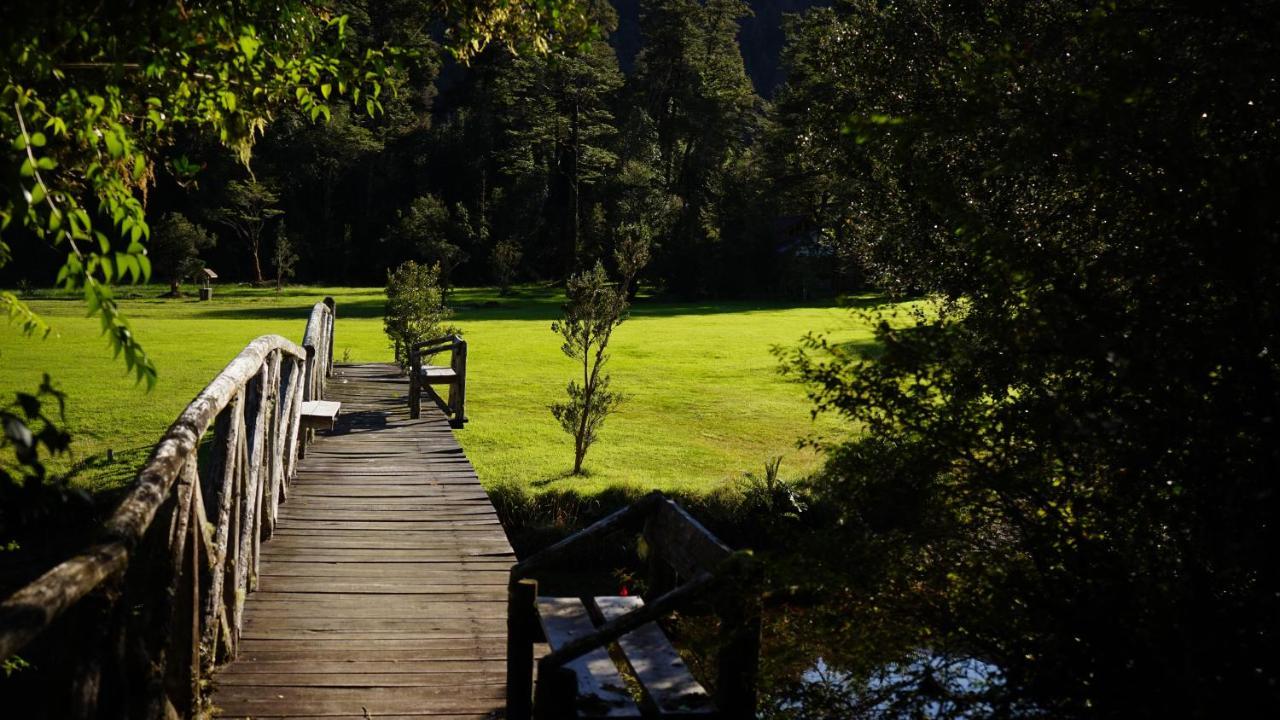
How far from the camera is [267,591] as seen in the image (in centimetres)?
662

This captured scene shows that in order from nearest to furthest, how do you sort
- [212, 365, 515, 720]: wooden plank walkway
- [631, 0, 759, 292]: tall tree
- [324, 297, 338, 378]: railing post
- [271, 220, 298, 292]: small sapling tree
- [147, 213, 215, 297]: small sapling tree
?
1. [212, 365, 515, 720]: wooden plank walkway
2. [324, 297, 338, 378]: railing post
3. [147, 213, 215, 297]: small sapling tree
4. [271, 220, 298, 292]: small sapling tree
5. [631, 0, 759, 292]: tall tree

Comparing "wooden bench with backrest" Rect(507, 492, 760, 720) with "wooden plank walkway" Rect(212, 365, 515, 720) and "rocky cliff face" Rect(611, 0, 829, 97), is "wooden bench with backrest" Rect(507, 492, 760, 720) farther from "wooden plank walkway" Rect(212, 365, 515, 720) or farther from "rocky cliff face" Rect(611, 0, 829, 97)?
"rocky cliff face" Rect(611, 0, 829, 97)

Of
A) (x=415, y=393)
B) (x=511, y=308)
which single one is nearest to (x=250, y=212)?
(x=511, y=308)

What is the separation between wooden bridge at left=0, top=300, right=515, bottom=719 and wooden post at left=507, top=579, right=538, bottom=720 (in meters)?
0.62

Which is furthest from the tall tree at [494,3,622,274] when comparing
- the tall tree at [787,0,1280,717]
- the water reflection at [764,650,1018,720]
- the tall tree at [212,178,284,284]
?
the water reflection at [764,650,1018,720]

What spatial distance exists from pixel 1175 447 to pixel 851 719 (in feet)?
4.53

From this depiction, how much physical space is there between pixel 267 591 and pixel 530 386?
1829 cm

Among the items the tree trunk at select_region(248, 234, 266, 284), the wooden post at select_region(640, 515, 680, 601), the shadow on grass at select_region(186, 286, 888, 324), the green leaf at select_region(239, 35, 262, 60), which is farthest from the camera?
the tree trunk at select_region(248, 234, 266, 284)

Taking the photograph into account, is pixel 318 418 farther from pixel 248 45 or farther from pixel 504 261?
pixel 504 261

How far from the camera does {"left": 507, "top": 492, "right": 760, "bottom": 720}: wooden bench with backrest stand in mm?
3701

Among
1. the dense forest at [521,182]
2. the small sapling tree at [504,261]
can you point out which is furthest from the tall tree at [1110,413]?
the small sapling tree at [504,261]

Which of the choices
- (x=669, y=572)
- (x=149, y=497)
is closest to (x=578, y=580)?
(x=669, y=572)

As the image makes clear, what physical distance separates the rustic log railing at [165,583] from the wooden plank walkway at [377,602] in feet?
0.95

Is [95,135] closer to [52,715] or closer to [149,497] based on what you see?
[149,497]
